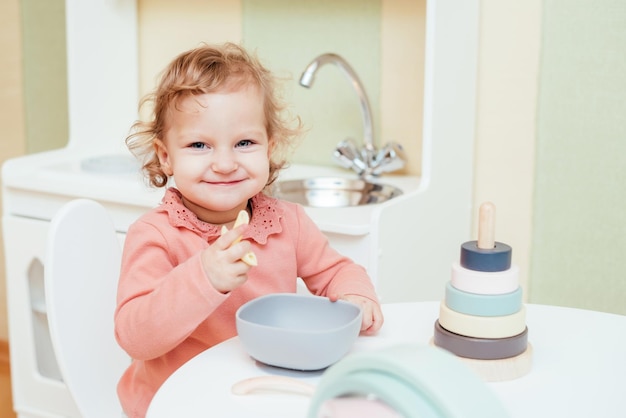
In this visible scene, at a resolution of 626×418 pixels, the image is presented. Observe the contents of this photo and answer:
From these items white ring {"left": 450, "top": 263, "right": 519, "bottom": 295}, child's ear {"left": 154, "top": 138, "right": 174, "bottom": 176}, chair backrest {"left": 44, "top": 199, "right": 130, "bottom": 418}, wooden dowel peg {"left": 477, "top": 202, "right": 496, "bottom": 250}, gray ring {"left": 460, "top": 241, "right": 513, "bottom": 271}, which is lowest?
chair backrest {"left": 44, "top": 199, "right": 130, "bottom": 418}

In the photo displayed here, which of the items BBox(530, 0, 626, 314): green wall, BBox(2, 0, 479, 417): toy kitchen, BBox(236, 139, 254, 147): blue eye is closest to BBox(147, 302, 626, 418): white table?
BBox(236, 139, 254, 147): blue eye

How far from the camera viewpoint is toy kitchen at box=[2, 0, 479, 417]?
64.9 inches

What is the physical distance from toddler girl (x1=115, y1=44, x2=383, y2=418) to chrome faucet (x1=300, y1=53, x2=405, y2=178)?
0.75m

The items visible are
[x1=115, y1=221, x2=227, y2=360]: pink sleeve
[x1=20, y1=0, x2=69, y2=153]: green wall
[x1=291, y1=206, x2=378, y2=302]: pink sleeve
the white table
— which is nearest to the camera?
the white table

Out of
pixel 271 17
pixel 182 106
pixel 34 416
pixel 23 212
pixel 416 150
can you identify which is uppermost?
pixel 271 17

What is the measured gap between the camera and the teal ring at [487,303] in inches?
34.6

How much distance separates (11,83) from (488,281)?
6.75 feet

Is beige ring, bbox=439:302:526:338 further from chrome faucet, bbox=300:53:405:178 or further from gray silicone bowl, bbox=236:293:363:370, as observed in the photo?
chrome faucet, bbox=300:53:405:178

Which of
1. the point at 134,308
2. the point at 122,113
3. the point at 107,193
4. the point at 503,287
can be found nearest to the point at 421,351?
the point at 503,287

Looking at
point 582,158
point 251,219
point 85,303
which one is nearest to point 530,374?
point 251,219

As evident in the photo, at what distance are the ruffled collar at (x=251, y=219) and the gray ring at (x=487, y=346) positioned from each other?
35 centimetres

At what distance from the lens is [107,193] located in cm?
184

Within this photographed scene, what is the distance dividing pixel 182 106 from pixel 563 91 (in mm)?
1026

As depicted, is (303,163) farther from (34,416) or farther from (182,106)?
(182,106)
